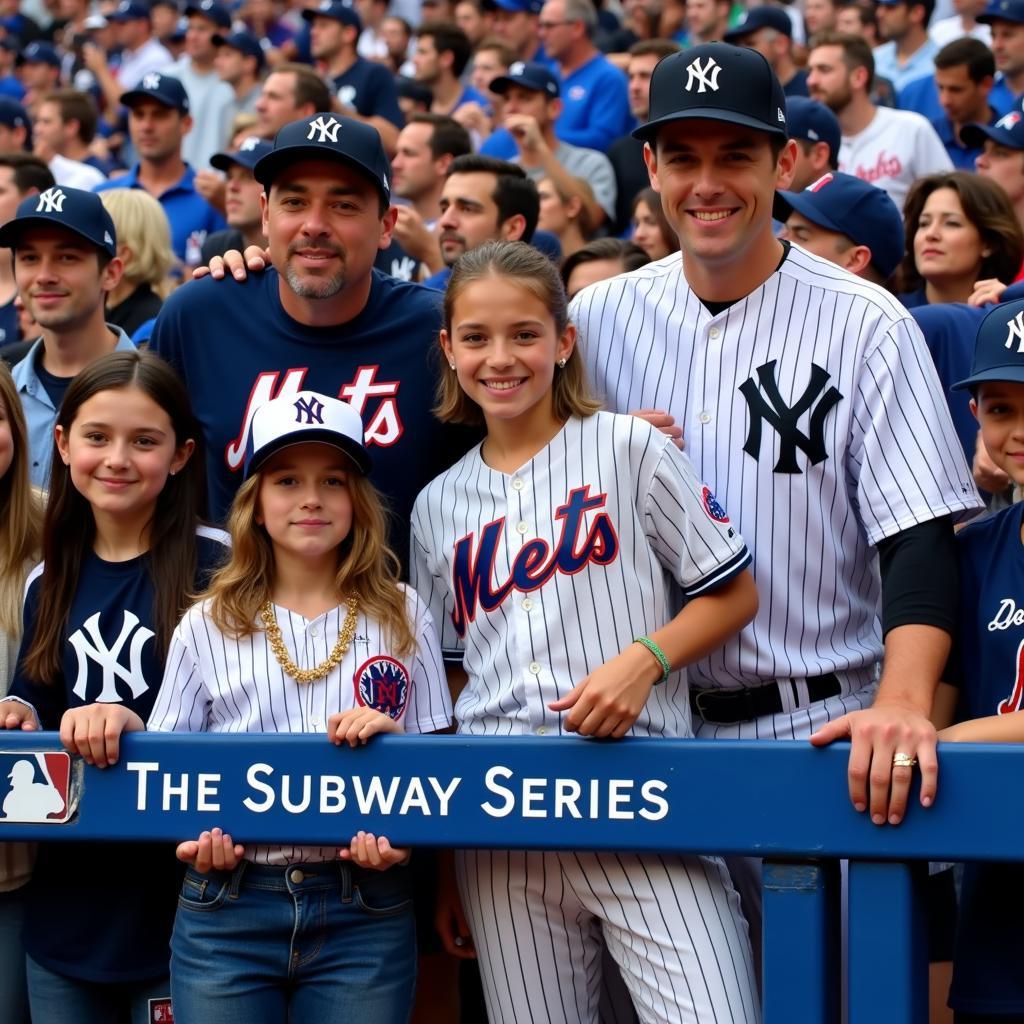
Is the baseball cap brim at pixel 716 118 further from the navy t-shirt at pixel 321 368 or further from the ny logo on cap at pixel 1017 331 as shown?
the navy t-shirt at pixel 321 368

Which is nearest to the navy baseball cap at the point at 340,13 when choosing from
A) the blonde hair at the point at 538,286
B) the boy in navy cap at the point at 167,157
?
the boy in navy cap at the point at 167,157

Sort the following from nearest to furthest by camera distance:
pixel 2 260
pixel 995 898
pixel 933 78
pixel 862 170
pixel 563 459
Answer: pixel 995 898, pixel 563 459, pixel 2 260, pixel 862 170, pixel 933 78

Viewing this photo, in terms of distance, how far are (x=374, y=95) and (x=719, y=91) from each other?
786cm

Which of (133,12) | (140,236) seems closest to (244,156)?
(140,236)

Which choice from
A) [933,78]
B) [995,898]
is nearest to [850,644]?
[995,898]

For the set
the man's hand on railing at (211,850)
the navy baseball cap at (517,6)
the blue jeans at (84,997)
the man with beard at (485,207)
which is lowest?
the blue jeans at (84,997)

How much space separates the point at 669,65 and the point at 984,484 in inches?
57.0

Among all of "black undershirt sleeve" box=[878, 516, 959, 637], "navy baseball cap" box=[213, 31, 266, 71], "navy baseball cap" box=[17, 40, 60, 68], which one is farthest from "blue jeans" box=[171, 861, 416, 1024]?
"navy baseball cap" box=[17, 40, 60, 68]

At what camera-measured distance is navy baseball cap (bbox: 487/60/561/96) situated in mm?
8680

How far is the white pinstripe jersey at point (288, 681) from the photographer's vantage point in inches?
118

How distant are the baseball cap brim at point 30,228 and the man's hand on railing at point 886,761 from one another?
2.82m

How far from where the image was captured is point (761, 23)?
939 centimetres

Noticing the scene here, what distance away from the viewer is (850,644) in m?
3.15

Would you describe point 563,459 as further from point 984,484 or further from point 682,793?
point 984,484
